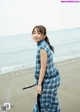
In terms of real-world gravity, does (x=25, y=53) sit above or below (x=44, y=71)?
below

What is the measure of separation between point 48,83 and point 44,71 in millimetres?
149

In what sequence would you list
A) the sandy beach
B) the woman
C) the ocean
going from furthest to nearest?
the ocean < the sandy beach < the woman

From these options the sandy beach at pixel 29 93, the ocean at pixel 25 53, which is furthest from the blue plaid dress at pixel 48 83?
the ocean at pixel 25 53

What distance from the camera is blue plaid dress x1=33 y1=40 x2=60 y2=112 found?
2.87m

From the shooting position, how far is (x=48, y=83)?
114 inches

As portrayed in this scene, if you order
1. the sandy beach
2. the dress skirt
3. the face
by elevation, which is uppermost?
the face

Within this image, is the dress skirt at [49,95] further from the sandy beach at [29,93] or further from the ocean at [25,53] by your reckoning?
the ocean at [25,53]

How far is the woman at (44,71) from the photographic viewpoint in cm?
283

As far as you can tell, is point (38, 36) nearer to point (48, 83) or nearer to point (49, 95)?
point (48, 83)

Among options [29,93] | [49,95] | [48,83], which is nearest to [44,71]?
[48,83]

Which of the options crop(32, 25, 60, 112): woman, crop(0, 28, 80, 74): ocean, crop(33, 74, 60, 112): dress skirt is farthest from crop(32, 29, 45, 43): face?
crop(0, 28, 80, 74): ocean

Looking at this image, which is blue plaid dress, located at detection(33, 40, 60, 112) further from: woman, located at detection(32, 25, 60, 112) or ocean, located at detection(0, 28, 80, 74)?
ocean, located at detection(0, 28, 80, 74)

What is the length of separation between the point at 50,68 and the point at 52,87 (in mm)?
202

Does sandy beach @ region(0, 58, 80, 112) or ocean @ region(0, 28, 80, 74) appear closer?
sandy beach @ region(0, 58, 80, 112)
